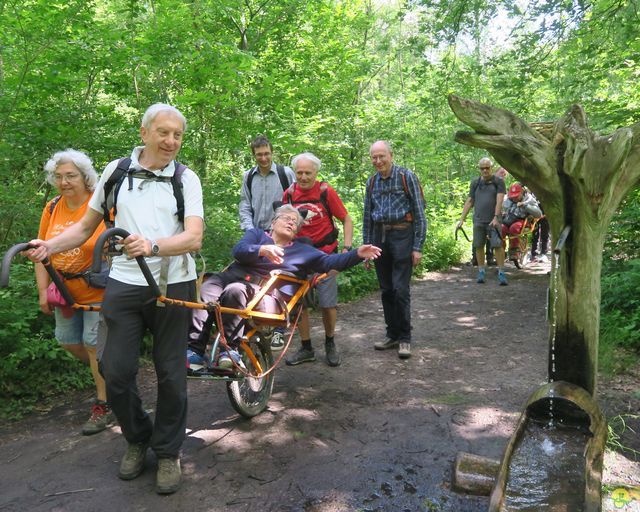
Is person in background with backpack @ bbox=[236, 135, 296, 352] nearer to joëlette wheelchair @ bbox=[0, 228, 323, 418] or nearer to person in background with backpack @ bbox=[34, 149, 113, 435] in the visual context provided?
joëlette wheelchair @ bbox=[0, 228, 323, 418]

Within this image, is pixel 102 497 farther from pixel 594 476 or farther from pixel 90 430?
pixel 594 476

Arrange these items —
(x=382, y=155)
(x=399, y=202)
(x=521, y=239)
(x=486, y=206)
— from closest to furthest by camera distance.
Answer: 1. (x=382, y=155)
2. (x=399, y=202)
3. (x=486, y=206)
4. (x=521, y=239)

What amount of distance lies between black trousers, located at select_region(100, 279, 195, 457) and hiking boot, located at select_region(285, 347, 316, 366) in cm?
236

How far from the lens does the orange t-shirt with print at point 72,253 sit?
374 cm

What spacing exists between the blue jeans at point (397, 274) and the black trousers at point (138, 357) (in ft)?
9.50

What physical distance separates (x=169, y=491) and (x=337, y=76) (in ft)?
41.5

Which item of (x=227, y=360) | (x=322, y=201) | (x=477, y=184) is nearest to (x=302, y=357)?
(x=322, y=201)

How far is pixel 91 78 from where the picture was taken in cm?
708

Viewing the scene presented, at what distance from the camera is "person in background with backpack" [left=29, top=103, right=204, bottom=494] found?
288cm

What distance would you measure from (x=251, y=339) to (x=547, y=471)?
223 cm

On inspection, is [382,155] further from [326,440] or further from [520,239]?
[520,239]

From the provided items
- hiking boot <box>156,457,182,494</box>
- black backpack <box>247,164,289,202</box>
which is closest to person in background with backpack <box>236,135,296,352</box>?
black backpack <box>247,164,289,202</box>

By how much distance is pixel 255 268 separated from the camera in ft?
13.6

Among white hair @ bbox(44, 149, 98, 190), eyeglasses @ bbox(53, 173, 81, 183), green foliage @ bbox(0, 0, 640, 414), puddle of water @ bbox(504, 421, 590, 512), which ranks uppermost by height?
green foliage @ bbox(0, 0, 640, 414)
